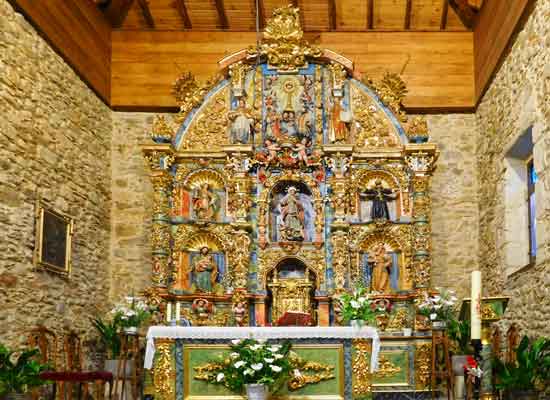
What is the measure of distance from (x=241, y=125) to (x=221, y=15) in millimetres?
2483

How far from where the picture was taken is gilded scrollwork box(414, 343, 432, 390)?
13.7 meters

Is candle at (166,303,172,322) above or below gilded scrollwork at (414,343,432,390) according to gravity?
above

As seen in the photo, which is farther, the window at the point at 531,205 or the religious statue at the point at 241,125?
the religious statue at the point at 241,125

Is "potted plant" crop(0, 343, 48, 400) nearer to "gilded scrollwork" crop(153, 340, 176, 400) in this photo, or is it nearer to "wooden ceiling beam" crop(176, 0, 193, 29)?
"gilded scrollwork" crop(153, 340, 176, 400)

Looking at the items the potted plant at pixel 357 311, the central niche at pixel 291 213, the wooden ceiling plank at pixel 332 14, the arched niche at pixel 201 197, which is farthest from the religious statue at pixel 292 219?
the potted plant at pixel 357 311

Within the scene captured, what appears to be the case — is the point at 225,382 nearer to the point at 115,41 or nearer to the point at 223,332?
the point at 223,332

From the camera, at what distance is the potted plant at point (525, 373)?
9.49m

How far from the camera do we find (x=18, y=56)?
11.5m

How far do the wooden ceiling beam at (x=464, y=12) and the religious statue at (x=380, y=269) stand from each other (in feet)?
14.9

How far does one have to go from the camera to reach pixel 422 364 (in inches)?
543

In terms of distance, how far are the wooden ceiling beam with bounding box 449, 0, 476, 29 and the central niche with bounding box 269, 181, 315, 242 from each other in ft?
14.2

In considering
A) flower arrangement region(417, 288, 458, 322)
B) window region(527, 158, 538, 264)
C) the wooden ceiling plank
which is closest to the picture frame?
flower arrangement region(417, 288, 458, 322)

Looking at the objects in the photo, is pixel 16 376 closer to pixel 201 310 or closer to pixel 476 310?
pixel 201 310

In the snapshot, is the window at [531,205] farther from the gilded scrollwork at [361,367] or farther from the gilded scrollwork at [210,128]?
the gilded scrollwork at [210,128]
